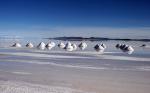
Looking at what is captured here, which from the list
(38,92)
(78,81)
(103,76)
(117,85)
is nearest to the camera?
(38,92)

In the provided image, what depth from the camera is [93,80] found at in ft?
35.8

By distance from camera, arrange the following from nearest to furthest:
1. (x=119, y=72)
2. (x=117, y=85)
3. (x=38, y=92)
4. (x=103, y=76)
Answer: (x=38, y=92)
(x=117, y=85)
(x=103, y=76)
(x=119, y=72)

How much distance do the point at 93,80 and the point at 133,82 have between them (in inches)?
53.3

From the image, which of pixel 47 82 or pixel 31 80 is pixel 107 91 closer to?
pixel 47 82

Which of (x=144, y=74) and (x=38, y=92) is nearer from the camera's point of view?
(x=38, y=92)

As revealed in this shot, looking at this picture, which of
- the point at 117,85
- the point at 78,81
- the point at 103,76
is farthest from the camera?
the point at 103,76

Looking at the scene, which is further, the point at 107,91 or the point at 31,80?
the point at 31,80

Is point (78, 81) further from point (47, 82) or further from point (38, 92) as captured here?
point (38, 92)

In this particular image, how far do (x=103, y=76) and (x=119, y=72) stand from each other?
136cm

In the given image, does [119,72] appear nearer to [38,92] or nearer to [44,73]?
[44,73]

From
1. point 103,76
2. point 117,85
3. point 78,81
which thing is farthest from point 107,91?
point 103,76

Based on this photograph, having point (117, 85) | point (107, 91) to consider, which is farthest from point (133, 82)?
point (107, 91)

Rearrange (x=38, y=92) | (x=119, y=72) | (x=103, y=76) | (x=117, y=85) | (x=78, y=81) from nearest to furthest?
(x=38, y=92)
(x=117, y=85)
(x=78, y=81)
(x=103, y=76)
(x=119, y=72)

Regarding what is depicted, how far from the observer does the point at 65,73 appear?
1254 centimetres
